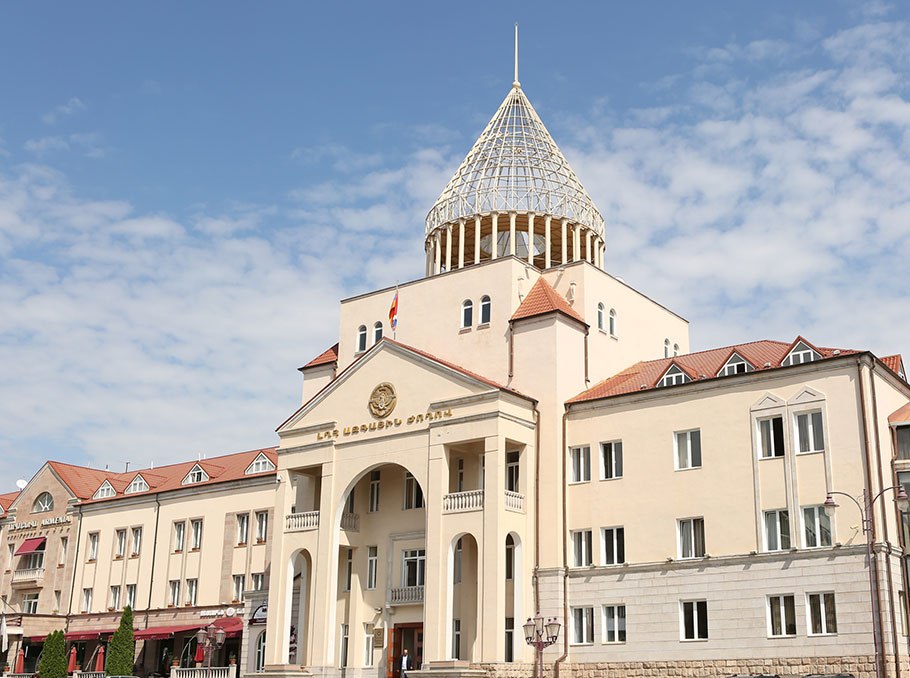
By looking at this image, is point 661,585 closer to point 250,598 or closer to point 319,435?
point 319,435

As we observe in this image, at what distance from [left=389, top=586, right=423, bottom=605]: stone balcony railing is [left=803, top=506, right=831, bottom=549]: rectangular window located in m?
16.1

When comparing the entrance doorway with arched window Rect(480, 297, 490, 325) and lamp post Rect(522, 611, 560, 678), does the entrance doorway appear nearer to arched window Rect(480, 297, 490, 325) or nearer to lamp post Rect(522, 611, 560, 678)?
lamp post Rect(522, 611, 560, 678)

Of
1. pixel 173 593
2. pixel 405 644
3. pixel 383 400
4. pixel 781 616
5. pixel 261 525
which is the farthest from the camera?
pixel 173 593

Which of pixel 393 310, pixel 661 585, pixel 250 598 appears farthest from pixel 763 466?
pixel 250 598

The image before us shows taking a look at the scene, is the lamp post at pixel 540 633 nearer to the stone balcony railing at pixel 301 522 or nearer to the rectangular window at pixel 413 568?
the rectangular window at pixel 413 568

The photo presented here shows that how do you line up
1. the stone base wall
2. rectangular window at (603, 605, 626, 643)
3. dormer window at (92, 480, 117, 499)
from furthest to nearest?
dormer window at (92, 480, 117, 499)
rectangular window at (603, 605, 626, 643)
the stone base wall

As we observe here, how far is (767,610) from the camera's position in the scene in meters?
36.6

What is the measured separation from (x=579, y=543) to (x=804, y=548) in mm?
9084

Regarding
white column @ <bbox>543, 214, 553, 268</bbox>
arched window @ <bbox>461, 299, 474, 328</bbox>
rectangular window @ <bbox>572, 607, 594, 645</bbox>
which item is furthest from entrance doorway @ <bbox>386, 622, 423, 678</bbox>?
white column @ <bbox>543, 214, 553, 268</bbox>

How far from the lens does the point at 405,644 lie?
147ft

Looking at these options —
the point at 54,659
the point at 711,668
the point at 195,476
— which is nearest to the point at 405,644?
the point at 711,668

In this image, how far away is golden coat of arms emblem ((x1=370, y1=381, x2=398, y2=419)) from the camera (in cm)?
4525

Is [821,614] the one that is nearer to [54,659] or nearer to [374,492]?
[374,492]

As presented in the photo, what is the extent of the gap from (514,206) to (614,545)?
18.0 metres
